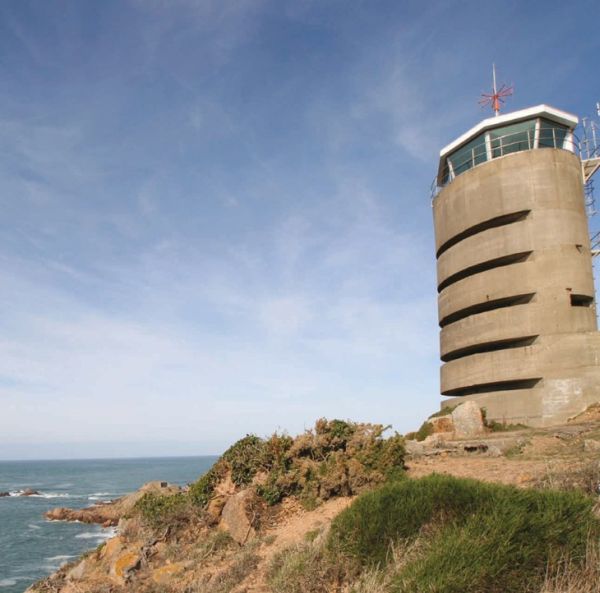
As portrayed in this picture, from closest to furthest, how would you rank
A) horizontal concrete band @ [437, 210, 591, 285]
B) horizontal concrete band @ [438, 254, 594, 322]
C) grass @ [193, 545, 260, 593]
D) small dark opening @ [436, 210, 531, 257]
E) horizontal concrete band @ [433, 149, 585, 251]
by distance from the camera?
grass @ [193, 545, 260, 593]
horizontal concrete band @ [438, 254, 594, 322]
horizontal concrete band @ [437, 210, 591, 285]
horizontal concrete band @ [433, 149, 585, 251]
small dark opening @ [436, 210, 531, 257]

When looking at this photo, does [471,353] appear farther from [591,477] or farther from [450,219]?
[591,477]

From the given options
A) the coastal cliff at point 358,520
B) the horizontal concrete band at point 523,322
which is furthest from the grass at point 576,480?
the horizontal concrete band at point 523,322

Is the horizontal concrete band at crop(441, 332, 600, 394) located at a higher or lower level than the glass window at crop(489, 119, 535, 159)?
lower

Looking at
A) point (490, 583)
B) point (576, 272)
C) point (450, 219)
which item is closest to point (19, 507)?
point (450, 219)

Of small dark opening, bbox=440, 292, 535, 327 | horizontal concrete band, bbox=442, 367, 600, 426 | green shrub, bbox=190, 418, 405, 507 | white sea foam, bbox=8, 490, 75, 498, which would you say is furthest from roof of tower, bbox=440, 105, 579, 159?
white sea foam, bbox=8, 490, 75, 498

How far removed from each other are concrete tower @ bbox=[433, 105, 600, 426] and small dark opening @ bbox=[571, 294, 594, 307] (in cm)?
7

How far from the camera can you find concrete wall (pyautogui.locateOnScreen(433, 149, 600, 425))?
95.5 feet

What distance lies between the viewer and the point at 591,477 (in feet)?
34.0

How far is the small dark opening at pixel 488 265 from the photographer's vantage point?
105ft

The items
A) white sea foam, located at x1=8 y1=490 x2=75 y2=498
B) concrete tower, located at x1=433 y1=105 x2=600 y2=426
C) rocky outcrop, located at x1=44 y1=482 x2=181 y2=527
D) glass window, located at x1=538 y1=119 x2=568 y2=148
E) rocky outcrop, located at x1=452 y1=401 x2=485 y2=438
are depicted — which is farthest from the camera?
white sea foam, located at x1=8 y1=490 x2=75 y2=498

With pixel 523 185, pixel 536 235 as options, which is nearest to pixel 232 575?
pixel 536 235

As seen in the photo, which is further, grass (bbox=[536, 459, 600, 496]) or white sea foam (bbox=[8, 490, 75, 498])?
white sea foam (bbox=[8, 490, 75, 498])

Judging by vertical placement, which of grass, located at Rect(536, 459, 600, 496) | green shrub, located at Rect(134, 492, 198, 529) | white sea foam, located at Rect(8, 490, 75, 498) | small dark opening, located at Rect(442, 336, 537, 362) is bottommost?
white sea foam, located at Rect(8, 490, 75, 498)

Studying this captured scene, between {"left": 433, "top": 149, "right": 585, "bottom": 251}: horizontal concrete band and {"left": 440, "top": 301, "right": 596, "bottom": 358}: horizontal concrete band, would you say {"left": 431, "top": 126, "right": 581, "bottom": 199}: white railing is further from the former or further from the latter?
{"left": 440, "top": 301, "right": 596, "bottom": 358}: horizontal concrete band
